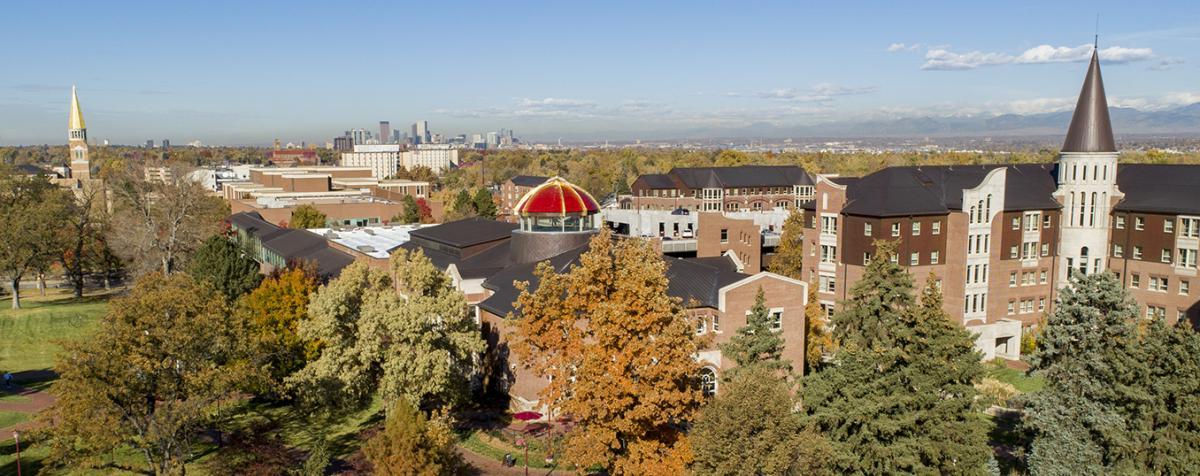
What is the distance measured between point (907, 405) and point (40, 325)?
228ft

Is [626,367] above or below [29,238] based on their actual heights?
above

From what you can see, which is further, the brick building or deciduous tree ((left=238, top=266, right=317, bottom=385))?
deciduous tree ((left=238, top=266, right=317, bottom=385))

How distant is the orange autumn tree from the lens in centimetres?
2953

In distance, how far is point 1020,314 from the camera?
219ft

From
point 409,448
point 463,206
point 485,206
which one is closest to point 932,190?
point 409,448

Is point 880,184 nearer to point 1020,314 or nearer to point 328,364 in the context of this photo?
point 1020,314

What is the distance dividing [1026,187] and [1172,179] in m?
10.6

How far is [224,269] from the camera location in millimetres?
53062

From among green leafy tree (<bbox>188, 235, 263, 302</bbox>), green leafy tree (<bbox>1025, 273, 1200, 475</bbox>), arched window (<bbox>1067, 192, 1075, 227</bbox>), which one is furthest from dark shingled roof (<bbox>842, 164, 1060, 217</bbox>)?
green leafy tree (<bbox>188, 235, 263, 302</bbox>)

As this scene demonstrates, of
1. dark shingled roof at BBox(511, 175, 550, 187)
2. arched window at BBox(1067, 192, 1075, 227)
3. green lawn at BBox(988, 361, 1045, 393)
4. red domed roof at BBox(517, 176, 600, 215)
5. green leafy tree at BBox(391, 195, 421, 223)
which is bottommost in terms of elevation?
green lawn at BBox(988, 361, 1045, 393)

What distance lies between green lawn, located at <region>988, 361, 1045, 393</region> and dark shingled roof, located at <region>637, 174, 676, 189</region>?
65005mm

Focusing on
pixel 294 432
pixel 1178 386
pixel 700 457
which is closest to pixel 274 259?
pixel 294 432

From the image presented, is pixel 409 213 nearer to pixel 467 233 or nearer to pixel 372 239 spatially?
pixel 372 239

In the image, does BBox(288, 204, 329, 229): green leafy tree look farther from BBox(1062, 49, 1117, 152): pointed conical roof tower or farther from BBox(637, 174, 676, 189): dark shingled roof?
BBox(1062, 49, 1117, 152): pointed conical roof tower
